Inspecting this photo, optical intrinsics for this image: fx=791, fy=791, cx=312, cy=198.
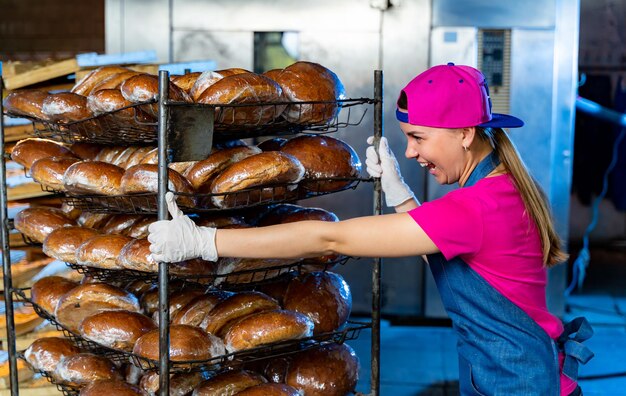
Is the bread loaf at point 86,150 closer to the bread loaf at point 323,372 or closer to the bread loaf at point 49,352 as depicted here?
the bread loaf at point 49,352

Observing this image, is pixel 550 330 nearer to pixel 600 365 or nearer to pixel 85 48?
pixel 600 365

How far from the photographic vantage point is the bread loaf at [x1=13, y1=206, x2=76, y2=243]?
274 centimetres

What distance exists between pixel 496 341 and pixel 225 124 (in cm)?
94

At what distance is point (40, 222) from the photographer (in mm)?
2752

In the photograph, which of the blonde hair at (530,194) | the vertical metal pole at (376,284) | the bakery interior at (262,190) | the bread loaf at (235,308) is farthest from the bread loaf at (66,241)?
the blonde hair at (530,194)

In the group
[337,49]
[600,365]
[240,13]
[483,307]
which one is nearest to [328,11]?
[337,49]

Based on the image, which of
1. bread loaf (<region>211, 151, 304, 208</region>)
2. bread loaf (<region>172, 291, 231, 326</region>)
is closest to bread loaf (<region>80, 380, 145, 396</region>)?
bread loaf (<region>172, 291, 231, 326</region>)

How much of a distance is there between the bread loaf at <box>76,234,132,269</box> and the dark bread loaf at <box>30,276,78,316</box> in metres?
0.35

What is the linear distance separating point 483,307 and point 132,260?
0.97 meters

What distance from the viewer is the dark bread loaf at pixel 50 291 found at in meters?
2.66

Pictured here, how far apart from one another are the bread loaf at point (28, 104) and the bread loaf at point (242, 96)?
2.44 feet

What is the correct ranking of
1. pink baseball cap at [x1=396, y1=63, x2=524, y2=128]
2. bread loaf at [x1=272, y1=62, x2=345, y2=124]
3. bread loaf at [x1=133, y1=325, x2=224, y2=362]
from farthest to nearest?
bread loaf at [x1=272, y1=62, x2=345, y2=124] < bread loaf at [x1=133, y1=325, x2=224, y2=362] < pink baseball cap at [x1=396, y1=63, x2=524, y2=128]

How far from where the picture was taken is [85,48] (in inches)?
298

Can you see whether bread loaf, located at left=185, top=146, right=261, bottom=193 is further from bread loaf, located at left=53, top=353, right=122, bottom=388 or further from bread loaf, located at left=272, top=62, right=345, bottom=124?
bread loaf, located at left=53, top=353, right=122, bottom=388
